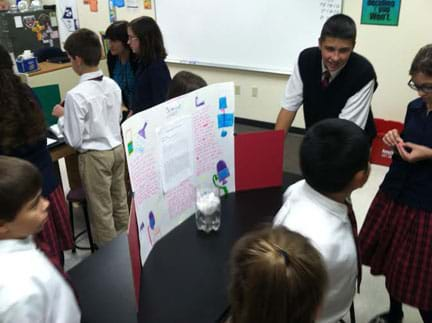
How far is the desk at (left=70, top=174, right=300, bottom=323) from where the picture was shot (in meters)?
1.22

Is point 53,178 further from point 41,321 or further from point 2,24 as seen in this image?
point 2,24

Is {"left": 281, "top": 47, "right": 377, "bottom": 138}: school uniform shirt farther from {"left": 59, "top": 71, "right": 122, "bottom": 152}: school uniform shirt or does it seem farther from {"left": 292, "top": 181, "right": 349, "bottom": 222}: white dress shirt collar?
{"left": 59, "top": 71, "right": 122, "bottom": 152}: school uniform shirt

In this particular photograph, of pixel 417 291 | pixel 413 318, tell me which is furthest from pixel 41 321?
pixel 413 318

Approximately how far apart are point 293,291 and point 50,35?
5595mm

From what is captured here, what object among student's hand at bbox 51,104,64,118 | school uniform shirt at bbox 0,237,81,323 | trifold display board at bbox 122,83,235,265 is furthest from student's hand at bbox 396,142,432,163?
student's hand at bbox 51,104,64,118

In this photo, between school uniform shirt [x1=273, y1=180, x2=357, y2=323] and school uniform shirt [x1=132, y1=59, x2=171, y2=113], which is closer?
school uniform shirt [x1=273, y1=180, x2=357, y2=323]

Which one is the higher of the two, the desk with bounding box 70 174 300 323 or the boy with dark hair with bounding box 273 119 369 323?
the boy with dark hair with bounding box 273 119 369 323

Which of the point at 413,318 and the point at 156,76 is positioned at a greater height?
the point at 156,76

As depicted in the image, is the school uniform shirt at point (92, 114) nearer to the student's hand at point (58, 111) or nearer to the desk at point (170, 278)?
the student's hand at point (58, 111)

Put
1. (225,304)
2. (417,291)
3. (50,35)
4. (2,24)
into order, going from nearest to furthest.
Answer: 1. (225,304)
2. (417,291)
3. (2,24)
4. (50,35)

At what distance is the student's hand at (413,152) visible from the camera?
5.23ft

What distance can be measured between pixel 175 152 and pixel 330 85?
860 millimetres

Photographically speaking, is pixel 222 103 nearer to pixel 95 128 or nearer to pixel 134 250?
pixel 134 250

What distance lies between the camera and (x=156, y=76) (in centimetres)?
271
